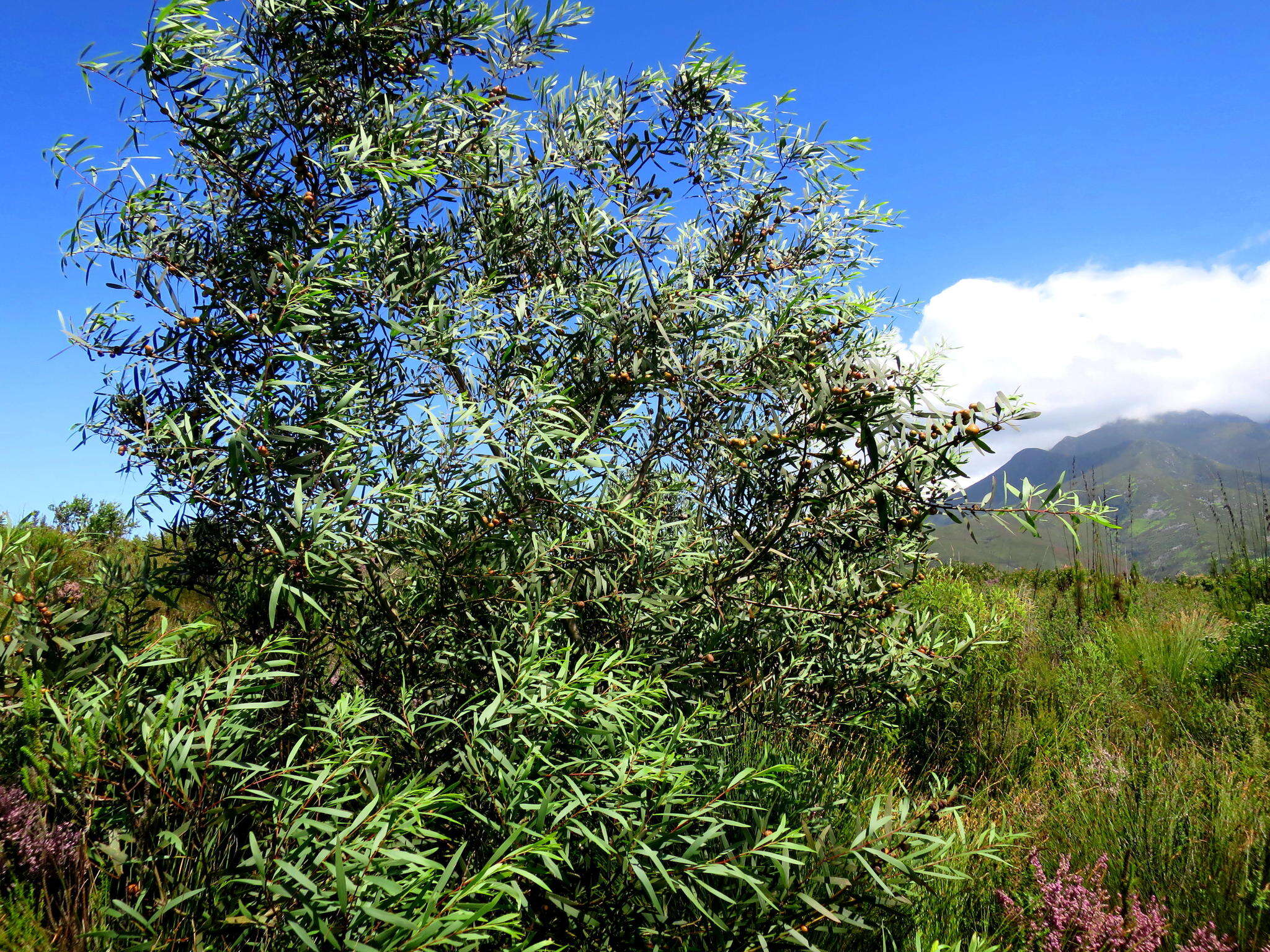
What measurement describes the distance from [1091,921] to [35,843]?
3.01 metres

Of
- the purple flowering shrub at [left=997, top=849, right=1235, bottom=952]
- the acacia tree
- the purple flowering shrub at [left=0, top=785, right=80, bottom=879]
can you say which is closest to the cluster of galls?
the acacia tree

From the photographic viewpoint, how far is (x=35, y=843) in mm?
1557

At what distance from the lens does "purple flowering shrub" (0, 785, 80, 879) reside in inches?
60.4

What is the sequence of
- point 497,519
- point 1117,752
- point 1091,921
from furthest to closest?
point 1117,752 < point 1091,921 < point 497,519

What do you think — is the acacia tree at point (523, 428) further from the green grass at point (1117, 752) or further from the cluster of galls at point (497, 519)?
the green grass at point (1117, 752)

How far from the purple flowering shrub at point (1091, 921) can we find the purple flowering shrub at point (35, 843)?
106 inches

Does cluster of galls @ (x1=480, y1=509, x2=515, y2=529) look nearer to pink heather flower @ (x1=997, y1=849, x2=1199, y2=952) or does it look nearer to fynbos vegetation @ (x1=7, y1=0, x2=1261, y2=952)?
fynbos vegetation @ (x1=7, y1=0, x2=1261, y2=952)

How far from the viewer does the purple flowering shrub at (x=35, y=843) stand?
60.4 inches

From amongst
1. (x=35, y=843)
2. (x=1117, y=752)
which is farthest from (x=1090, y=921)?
(x=35, y=843)

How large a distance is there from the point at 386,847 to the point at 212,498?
1.14 meters

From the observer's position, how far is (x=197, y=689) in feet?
5.29

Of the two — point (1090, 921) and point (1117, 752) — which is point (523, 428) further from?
point (1117, 752)

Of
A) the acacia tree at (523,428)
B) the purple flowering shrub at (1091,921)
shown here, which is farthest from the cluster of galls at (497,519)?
the purple flowering shrub at (1091,921)

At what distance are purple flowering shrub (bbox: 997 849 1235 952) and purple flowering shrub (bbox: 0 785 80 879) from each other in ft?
8.87
